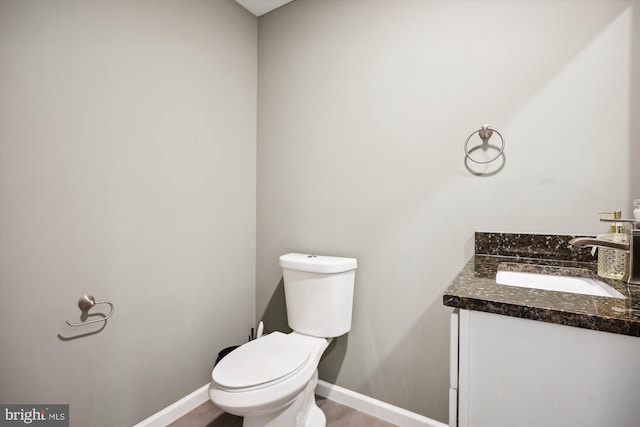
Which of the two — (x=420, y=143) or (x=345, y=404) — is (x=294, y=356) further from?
(x=420, y=143)

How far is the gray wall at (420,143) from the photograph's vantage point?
4.20 feet

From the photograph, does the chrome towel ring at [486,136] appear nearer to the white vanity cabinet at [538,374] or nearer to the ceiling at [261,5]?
the white vanity cabinet at [538,374]

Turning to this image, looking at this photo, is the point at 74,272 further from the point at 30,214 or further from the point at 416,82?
the point at 416,82

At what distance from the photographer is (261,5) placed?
2.10 metres

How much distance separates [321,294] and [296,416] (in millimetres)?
563

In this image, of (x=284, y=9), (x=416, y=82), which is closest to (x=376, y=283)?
(x=416, y=82)

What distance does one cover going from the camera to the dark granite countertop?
0.70 metres

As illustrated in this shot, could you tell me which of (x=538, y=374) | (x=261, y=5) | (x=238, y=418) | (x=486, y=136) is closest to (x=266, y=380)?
(x=238, y=418)

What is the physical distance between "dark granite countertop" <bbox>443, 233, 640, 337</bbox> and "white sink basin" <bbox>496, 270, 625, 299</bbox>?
0.03 metres

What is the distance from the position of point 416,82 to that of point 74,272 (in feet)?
5.90

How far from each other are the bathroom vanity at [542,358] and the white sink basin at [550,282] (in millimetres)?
119

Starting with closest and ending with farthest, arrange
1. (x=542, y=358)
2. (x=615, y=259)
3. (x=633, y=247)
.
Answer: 1. (x=542, y=358)
2. (x=633, y=247)
3. (x=615, y=259)
